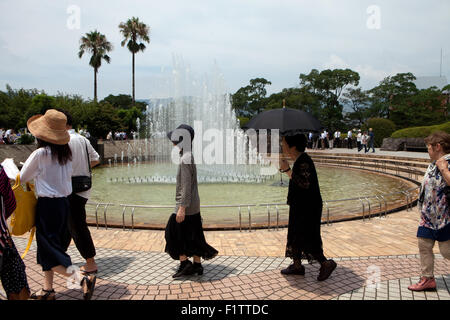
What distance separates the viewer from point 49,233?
3260 millimetres

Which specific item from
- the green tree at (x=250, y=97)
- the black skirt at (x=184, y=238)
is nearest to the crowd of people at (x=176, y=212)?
the black skirt at (x=184, y=238)

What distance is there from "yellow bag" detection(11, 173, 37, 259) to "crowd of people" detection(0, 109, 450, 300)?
0.07m

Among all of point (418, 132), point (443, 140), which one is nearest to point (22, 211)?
point (443, 140)

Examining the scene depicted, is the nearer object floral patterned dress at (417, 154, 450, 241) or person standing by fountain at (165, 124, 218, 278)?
floral patterned dress at (417, 154, 450, 241)

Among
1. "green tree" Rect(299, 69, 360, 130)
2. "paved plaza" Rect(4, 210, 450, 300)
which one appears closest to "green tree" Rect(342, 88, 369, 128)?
"green tree" Rect(299, 69, 360, 130)

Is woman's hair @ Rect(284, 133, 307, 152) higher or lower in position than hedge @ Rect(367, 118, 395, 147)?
lower

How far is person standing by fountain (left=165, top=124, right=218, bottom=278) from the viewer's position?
3828 millimetres

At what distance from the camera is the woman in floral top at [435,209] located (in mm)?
3365

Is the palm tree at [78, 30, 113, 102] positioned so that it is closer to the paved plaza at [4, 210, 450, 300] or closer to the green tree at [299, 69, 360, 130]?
the green tree at [299, 69, 360, 130]

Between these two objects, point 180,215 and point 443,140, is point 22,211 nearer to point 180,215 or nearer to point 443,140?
point 180,215

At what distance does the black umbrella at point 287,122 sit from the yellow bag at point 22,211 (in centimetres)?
341

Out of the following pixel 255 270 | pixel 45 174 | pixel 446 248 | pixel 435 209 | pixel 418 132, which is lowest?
pixel 255 270

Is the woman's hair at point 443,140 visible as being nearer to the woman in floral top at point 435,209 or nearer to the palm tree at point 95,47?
the woman in floral top at point 435,209

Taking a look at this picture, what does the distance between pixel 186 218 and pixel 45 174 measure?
5.40 ft
